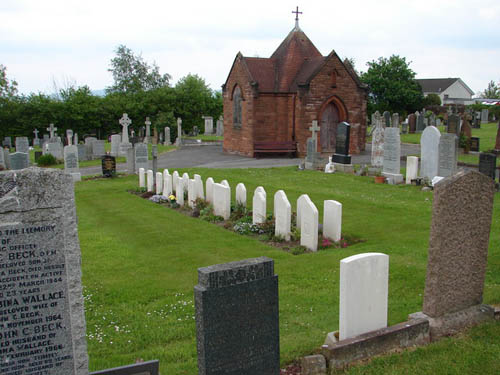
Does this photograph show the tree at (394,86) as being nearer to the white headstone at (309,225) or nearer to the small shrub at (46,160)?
the small shrub at (46,160)

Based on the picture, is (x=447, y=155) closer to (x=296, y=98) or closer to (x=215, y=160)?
(x=296, y=98)

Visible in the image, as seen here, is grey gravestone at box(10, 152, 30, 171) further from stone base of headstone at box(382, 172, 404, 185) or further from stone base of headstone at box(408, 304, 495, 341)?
stone base of headstone at box(408, 304, 495, 341)

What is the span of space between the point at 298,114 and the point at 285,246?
20.9 meters

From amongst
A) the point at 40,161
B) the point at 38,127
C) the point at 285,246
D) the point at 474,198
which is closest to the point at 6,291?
the point at 474,198

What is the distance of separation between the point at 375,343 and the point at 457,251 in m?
1.47

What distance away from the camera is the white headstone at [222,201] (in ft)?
41.4

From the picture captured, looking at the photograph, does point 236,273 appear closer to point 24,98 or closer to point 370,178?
point 370,178

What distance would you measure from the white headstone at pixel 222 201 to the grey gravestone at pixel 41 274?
8489mm

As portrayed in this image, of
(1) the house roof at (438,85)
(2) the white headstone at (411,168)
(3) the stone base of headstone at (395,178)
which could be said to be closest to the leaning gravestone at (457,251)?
(2) the white headstone at (411,168)

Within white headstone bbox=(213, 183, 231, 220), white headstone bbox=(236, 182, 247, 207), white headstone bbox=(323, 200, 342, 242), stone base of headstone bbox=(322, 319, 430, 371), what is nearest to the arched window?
white headstone bbox=(236, 182, 247, 207)

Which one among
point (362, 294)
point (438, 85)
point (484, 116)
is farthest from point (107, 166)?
point (438, 85)

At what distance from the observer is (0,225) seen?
383 cm

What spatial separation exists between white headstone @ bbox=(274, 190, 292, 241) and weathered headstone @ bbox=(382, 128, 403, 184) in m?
8.95

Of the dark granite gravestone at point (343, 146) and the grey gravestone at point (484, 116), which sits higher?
the grey gravestone at point (484, 116)
